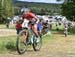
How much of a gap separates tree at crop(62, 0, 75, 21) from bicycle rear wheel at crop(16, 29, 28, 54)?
21914mm

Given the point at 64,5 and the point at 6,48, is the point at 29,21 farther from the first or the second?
the point at 64,5

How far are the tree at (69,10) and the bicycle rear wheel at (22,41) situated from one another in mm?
21914

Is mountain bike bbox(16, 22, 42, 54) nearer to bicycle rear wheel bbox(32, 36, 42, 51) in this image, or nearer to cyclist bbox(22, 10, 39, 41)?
bicycle rear wheel bbox(32, 36, 42, 51)

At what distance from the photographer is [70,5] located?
34.2m

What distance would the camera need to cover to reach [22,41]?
40.3 ft

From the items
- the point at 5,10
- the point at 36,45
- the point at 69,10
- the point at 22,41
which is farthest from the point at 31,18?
the point at 5,10

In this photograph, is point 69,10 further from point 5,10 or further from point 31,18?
point 5,10

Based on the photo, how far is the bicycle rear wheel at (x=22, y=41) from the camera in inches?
472

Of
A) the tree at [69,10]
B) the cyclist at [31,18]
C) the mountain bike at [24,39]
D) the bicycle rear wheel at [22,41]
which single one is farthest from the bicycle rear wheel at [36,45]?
the tree at [69,10]

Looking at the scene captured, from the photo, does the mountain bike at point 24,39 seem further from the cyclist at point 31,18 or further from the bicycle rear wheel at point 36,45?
the cyclist at point 31,18

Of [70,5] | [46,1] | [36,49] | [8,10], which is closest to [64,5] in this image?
[70,5]

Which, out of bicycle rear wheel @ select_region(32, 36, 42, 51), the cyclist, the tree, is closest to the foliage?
the tree

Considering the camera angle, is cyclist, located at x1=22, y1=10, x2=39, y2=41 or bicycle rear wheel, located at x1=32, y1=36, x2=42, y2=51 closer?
cyclist, located at x1=22, y1=10, x2=39, y2=41

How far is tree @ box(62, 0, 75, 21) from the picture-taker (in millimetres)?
34125
